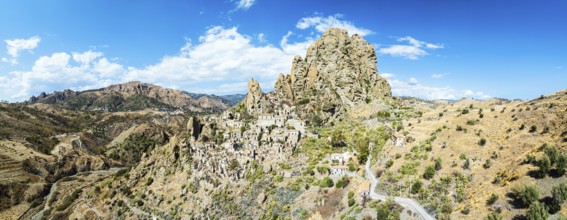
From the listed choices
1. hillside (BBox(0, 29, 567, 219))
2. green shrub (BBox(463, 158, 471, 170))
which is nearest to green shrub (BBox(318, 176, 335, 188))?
hillside (BBox(0, 29, 567, 219))

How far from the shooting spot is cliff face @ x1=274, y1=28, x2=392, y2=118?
103m

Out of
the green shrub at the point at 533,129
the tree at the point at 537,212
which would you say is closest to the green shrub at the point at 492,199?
the tree at the point at 537,212

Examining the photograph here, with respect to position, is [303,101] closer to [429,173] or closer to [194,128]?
[194,128]

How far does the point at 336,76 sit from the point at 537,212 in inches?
3138

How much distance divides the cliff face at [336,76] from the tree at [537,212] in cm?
6904

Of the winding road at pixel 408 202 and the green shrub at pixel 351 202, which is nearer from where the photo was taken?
the winding road at pixel 408 202

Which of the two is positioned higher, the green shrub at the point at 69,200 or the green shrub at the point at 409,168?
the green shrub at the point at 409,168

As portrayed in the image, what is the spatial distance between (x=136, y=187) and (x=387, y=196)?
270 feet

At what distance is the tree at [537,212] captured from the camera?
2902 cm

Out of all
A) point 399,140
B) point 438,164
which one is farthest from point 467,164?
point 399,140

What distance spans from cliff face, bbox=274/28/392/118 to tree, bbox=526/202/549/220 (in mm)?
69036

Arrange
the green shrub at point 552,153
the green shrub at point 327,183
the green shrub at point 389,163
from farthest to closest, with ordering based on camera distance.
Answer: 1. the green shrub at point 327,183
2. the green shrub at point 389,163
3. the green shrub at point 552,153

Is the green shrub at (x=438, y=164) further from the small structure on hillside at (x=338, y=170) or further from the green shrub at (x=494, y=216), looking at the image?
the small structure on hillside at (x=338, y=170)

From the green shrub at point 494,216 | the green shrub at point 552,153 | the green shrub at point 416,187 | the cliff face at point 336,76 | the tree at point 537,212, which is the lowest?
the green shrub at point 416,187
